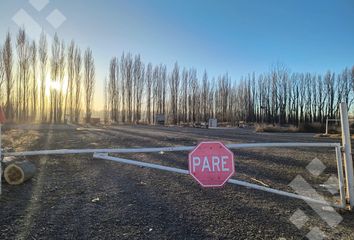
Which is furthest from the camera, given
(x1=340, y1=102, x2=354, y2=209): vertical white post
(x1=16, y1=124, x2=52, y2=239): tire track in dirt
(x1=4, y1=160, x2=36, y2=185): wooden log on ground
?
(x1=4, y1=160, x2=36, y2=185): wooden log on ground

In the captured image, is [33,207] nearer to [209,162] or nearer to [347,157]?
[209,162]

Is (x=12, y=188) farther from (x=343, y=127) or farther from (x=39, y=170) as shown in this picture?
(x=343, y=127)

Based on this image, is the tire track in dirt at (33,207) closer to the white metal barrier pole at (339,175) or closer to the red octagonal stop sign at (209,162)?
the red octagonal stop sign at (209,162)

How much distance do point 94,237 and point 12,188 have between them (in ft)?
9.58

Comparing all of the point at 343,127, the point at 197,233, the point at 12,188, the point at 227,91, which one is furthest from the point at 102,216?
the point at 227,91

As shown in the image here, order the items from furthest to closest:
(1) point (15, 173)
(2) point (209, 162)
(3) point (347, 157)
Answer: (1) point (15, 173) → (3) point (347, 157) → (2) point (209, 162)

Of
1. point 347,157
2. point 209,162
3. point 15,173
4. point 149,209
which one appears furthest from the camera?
point 15,173

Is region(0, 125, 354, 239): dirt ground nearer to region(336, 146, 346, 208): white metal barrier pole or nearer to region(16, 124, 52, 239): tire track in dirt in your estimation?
region(16, 124, 52, 239): tire track in dirt

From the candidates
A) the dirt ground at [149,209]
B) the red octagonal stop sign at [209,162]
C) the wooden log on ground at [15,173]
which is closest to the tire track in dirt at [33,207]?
the dirt ground at [149,209]

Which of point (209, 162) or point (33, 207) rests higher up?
point (209, 162)

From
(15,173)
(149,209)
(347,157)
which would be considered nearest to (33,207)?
(15,173)

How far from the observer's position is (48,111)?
4519cm

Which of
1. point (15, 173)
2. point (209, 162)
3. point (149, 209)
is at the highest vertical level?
point (209, 162)

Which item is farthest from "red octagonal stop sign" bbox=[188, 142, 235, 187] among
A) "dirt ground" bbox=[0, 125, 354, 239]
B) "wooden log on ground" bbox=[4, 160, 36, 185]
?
"wooden log on ground" bbox=[4, 160, 36, 185]
